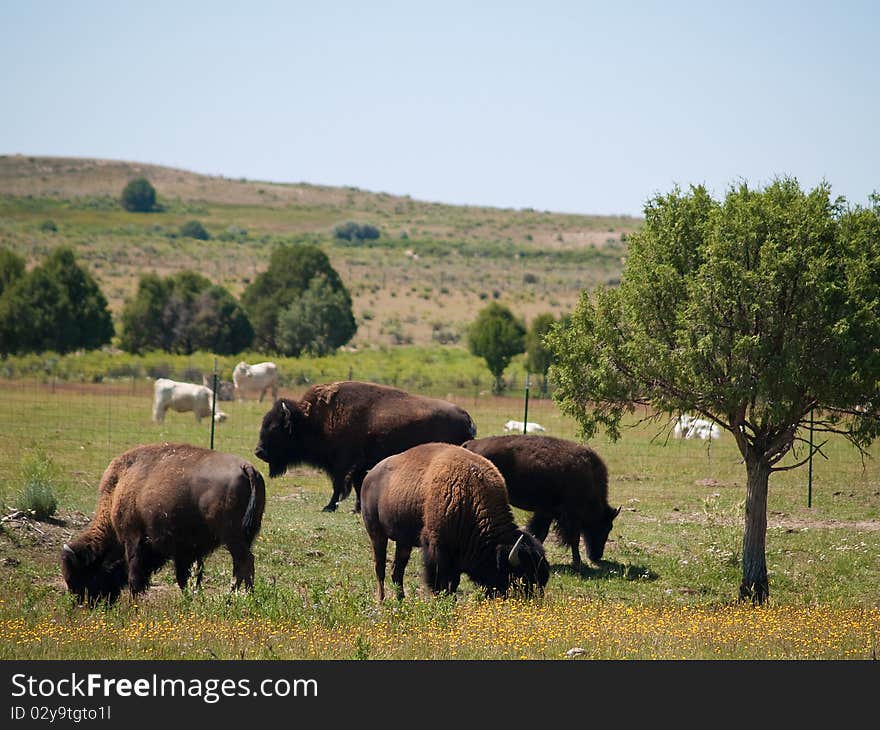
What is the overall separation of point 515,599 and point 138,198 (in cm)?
13101

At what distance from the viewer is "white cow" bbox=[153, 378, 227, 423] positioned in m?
30.1

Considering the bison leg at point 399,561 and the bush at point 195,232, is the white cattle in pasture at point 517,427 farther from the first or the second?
the bush at point 195,232

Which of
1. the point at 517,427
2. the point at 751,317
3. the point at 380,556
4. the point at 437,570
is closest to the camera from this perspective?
the point at 437,570

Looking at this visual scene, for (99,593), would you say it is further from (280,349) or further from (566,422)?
(280,349)

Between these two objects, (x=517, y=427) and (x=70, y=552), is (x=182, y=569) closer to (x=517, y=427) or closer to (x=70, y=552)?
(x=70, y=552)

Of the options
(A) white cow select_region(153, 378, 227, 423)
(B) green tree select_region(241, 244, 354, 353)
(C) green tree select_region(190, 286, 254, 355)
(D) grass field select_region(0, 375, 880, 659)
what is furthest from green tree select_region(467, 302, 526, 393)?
(D) grass field select_region(0, 375, 880, 659)

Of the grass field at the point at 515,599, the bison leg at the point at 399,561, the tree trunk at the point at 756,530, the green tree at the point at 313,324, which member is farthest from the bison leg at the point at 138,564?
the green tree at the point at 313,324

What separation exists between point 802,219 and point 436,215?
468 feet

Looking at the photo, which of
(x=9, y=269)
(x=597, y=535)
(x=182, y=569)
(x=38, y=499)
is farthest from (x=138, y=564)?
(x=9, y=269)

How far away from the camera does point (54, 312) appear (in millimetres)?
52531

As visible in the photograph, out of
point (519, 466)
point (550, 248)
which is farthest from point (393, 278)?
point (519, 466)

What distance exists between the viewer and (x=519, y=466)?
48.7 feet

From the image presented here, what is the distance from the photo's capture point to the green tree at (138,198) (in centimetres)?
13362

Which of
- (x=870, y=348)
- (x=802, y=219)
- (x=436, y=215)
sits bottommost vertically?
(x=870, y=348)
